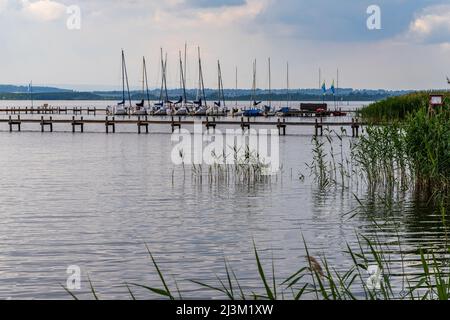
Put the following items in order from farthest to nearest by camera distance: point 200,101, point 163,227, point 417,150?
1. point 200,101
2. point 417,150
3. point 163,227

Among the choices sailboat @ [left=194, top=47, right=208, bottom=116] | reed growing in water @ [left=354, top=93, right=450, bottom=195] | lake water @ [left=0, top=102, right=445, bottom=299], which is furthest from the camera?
sailboat @ [left=194, top=47, right=208, bottom=116]

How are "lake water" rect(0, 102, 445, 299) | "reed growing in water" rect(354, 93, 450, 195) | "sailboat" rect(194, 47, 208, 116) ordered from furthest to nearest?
"sailboat" rect(194, 47, 208, 116)
"reed growing in water" rect(354, 93, 450, 195)
"lake water" rect(0, 102, 445, 299)

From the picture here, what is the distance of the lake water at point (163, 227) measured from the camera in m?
14.7

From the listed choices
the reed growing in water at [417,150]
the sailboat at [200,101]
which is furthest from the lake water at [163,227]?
the sailboat at [200,101]

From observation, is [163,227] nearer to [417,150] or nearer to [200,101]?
[417,150]

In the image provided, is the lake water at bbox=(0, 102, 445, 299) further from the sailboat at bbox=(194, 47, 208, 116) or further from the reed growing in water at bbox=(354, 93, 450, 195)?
the sailboat at bbox=(194, 47, 208, 116)

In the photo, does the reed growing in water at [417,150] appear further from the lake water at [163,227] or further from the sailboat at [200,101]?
the sailboat at [200,101]

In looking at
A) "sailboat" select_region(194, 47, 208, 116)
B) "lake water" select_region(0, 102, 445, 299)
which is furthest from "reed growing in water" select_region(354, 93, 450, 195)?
"sailboat" select_region(194, 47, 208, 116)

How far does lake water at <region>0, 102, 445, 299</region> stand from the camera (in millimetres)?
14688

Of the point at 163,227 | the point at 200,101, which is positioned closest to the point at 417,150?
the point at 163,227

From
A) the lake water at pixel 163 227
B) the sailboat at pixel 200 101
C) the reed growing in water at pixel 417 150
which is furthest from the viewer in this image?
the sailboat at pixel 200 101

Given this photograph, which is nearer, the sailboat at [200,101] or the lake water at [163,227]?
the lake water at [163,227]

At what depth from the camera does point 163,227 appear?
20469mm

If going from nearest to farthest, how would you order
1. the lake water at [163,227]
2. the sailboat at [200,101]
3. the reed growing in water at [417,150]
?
1. the lake water at [163,227]
2. the reed growing in water at [417,150]
3. the sailboat at [200,101]
